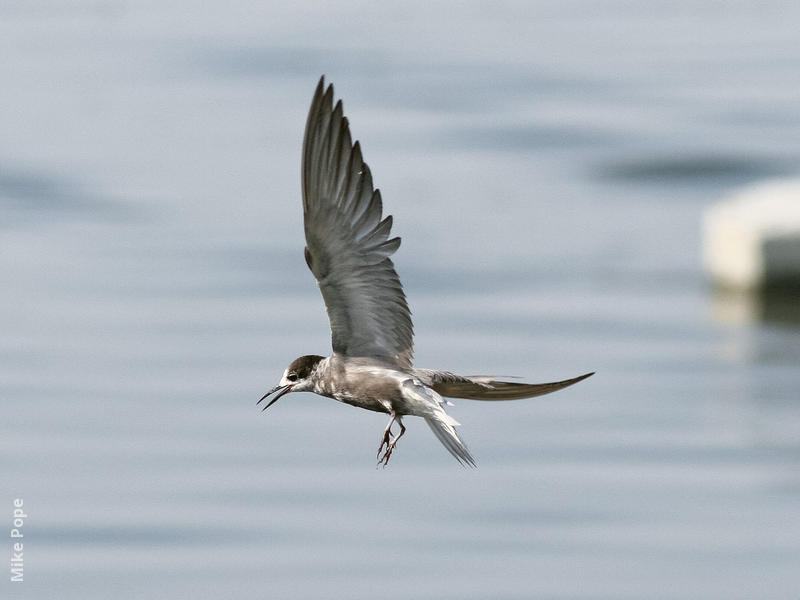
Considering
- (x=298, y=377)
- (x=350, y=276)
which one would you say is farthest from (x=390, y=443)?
(x=350, y=276)

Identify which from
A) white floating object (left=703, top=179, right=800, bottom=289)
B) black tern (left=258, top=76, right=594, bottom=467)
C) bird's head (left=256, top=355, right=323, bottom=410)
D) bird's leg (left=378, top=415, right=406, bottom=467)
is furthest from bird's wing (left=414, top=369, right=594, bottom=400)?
white floating object (left=703, top=179, right=800, bottom=289)

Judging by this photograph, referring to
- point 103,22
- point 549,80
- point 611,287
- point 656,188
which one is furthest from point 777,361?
point 103,22

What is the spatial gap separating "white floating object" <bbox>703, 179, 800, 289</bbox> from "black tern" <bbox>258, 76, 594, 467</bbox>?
40.1 metres

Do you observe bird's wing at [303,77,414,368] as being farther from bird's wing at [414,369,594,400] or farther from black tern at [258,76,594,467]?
bird's wing at [414,369,594,400]

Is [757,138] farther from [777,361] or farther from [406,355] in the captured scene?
[406,355]

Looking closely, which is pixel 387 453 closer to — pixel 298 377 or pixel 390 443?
pixel 390 443

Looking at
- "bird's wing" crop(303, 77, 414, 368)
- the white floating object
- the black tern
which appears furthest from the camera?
the white floating object

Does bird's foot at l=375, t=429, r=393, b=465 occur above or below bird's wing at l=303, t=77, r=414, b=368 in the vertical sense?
below

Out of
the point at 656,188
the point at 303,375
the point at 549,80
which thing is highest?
the point at 549,80

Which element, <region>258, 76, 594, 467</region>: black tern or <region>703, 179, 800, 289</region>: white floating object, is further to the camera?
<region>703, 179, 800, 289</region>: white floating object

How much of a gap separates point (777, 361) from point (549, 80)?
35.0 m

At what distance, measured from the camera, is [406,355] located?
307 inches

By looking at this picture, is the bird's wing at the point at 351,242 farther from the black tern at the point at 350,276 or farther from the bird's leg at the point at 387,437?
the bird's leg at the point at 387,437

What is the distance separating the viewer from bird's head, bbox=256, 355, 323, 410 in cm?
742
